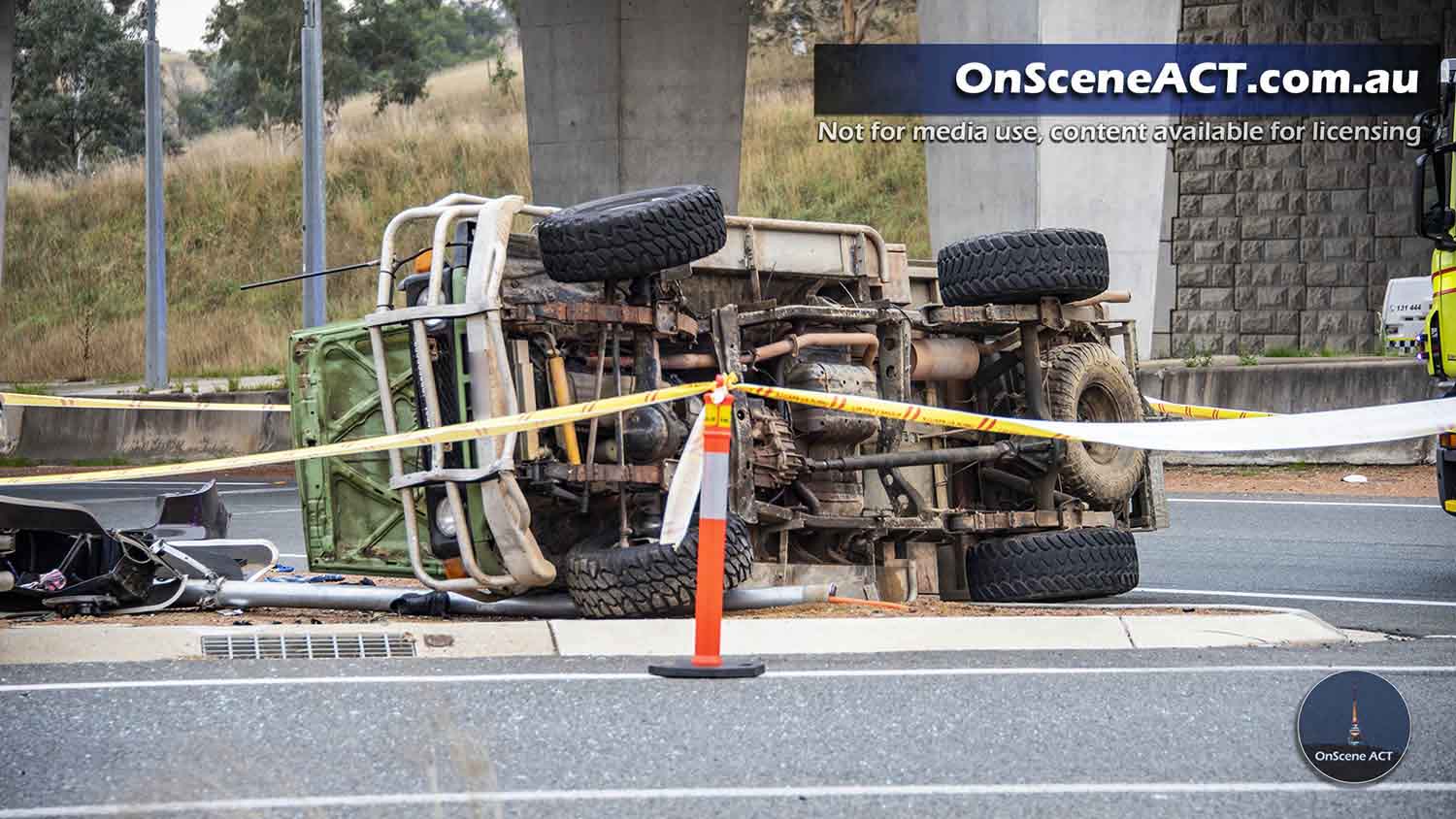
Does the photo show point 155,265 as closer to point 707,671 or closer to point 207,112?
point 707,671

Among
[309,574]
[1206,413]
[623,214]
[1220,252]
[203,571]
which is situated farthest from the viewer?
[1220,252]

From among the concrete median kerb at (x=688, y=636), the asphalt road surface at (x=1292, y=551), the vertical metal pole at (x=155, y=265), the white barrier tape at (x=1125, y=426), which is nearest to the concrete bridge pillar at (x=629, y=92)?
the vertical metal pole at (x=155, y=265)

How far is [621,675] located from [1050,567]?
11.0ft

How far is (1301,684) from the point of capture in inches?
295

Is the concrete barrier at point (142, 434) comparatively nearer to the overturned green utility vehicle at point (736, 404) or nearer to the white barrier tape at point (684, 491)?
the overturned green utility vehicle at point (736, 404)

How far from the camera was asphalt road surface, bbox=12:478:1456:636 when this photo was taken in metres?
11.0

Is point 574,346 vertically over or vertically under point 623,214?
under

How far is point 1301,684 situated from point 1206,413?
548 cm

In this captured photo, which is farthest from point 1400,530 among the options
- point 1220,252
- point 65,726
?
point 1220,252

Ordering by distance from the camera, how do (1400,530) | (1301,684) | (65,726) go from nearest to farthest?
(65,726), (1301,684), (1400,530)

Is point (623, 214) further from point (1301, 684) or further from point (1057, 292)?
point (1301, 684)

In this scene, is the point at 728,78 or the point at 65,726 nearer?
the point at 65,726

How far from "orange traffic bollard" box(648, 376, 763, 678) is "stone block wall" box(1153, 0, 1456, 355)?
73.2 ft

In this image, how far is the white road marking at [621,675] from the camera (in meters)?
7.29
